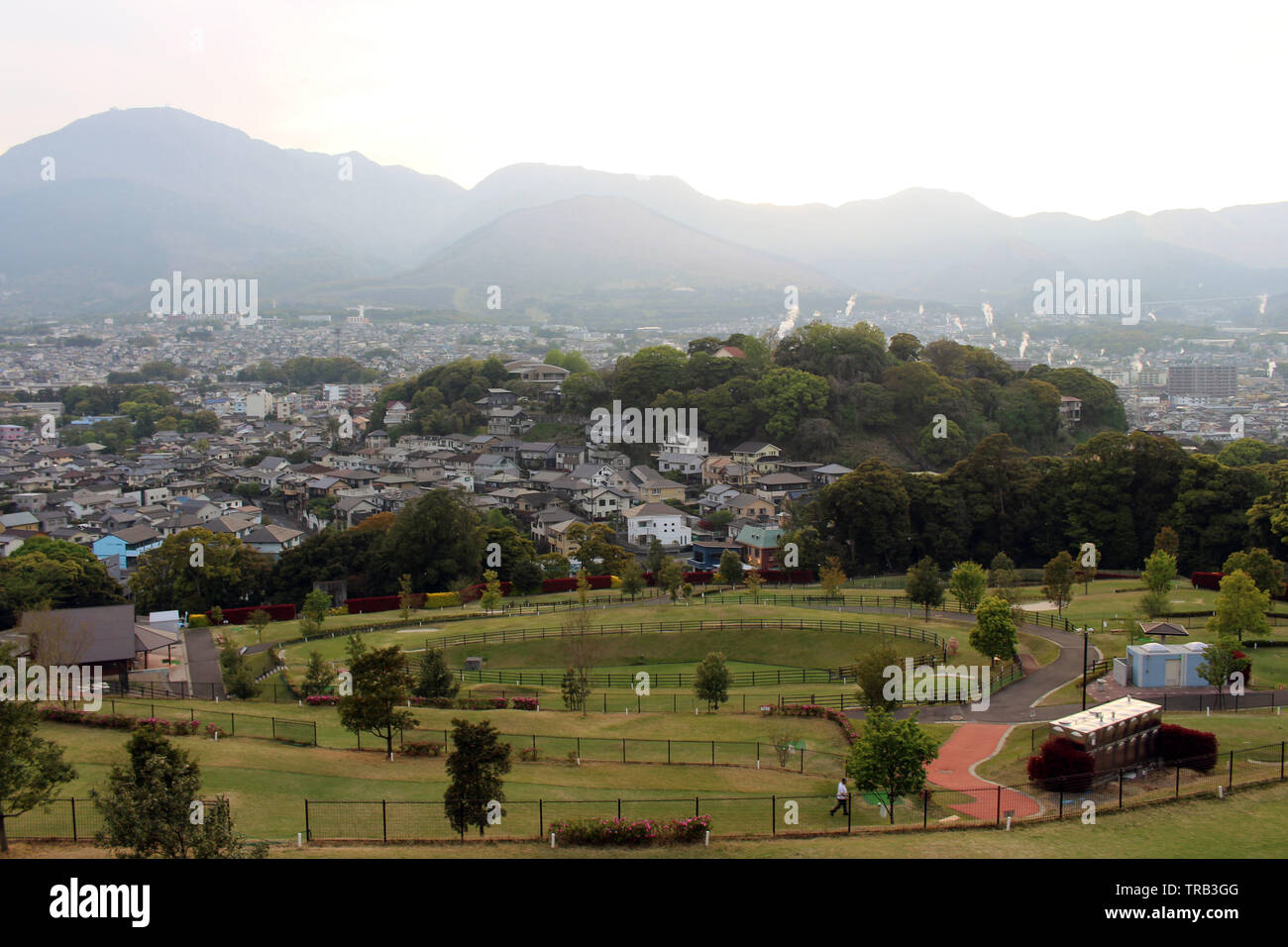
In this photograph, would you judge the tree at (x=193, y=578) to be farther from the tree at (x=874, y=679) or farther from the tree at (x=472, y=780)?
the tree at (x=472, y=780)

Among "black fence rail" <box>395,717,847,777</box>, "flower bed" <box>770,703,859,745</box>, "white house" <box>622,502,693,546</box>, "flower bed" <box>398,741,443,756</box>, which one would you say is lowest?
"white house" <box>622,502,693,546</box>

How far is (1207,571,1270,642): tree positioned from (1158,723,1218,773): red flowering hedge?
9720 mm

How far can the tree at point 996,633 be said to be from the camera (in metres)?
27.1

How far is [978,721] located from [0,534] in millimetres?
67277

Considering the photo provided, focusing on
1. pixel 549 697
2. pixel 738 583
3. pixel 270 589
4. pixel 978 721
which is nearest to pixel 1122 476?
pixel 738 583

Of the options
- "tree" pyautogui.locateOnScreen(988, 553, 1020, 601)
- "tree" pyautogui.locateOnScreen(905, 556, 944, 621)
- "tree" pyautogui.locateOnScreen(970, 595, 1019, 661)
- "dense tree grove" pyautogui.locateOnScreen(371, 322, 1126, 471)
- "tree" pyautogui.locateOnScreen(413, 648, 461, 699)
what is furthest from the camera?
"dense tree grove" pyautogui.locateOnScreen(371, 322, 1126, 471)

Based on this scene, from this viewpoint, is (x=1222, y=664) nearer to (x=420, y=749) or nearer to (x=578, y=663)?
(x=578, y=663)

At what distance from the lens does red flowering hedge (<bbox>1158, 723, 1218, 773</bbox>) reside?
61.7 feet

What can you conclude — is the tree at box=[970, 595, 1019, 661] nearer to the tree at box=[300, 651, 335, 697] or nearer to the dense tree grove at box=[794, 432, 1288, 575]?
the tree at box=[300, 651, 335, 697]

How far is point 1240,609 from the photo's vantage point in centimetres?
2728

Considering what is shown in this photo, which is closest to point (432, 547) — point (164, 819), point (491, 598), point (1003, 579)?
point (491, 598)

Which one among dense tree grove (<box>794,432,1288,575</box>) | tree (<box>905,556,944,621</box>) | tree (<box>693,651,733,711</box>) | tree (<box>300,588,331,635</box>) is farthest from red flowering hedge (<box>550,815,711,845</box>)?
dense tree grove (<box>794,432,1288,575</box>)

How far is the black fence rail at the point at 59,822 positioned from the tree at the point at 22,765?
53cm

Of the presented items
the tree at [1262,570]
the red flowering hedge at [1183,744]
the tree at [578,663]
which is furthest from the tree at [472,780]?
the tree at [1262,570]
